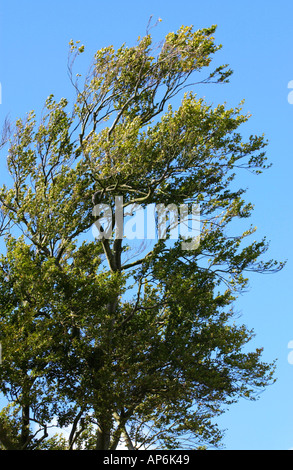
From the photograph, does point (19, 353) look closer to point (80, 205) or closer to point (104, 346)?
point (104, 346)

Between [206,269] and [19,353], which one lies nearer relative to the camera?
[19,353]

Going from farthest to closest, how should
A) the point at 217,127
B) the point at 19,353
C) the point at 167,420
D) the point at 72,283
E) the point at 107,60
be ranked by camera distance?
the point at 107,60 < the point at 217,127 < the point at 167,420 < the point at 72,283 < the point at 19,353

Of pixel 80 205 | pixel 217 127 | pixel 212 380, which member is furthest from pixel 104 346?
pixel 217 127

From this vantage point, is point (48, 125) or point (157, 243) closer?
point (157, 243)

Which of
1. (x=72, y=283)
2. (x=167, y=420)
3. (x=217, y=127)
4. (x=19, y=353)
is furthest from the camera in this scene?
(x=217, y=127)

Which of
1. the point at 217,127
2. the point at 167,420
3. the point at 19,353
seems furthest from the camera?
the point at 217,127

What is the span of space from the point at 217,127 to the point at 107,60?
439cm

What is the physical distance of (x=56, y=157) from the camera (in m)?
18.2

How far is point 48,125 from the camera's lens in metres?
18.4

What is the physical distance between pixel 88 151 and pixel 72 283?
14.5 ft

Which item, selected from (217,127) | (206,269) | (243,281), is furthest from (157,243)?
(217,127)

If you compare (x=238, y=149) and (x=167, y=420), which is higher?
(x=238, y=149)

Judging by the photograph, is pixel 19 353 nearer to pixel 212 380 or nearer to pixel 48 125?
pixel 212 380

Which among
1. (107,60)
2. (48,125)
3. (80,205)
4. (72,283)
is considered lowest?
(72,283)
